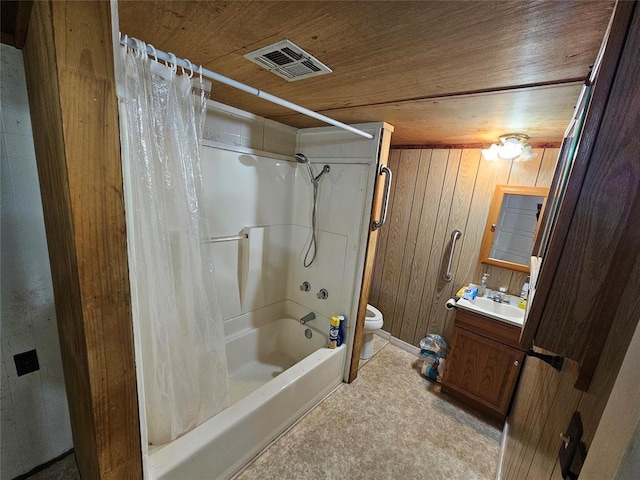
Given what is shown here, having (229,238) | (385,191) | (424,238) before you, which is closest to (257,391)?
(229,238)

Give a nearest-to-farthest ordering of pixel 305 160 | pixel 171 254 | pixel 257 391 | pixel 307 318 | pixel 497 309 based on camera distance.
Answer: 1. pixel 171 254
2. pixel 257 391
3. pixel 497 309
4. pixel 305 160
5. pixel 307 318

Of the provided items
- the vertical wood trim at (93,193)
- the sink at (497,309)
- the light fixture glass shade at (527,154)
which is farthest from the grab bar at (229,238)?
the light fixture glass shade at (527,154)

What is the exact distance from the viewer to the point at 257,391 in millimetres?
1582

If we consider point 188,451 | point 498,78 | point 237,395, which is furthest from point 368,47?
point 237,395

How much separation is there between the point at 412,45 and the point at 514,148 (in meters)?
1.44

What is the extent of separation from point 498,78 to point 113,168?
52.6 inches

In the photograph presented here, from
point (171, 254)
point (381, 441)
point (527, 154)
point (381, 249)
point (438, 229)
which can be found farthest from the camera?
point (381, 249)

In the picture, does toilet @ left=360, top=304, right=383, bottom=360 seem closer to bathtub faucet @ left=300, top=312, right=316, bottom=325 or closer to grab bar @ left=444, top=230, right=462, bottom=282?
bathtub faucet @ left=300, top=312, right=316, bottom=325

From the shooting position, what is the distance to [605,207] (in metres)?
0.60

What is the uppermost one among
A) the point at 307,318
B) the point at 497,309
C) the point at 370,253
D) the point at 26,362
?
the point at 370,253

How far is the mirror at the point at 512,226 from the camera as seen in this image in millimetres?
2059

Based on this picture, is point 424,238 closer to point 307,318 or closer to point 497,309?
point 497,309

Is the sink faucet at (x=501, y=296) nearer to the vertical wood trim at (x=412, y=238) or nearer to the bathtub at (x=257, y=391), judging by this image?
the vertical wood trim at (x=412, y=238)

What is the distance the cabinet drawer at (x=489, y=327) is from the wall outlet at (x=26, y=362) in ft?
8.54
